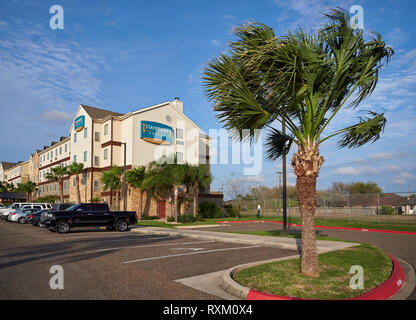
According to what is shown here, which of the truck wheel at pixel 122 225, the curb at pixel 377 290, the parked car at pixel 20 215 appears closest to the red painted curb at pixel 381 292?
the curb at pixel 377 290

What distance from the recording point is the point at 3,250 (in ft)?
42.0

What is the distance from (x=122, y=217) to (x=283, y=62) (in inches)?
713

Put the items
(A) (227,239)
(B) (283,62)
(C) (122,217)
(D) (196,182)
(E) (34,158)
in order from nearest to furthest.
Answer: (B) (283,62) → (A) (227,239) → (C) (122,217) → (D) (196,182) → (E) (34,158)

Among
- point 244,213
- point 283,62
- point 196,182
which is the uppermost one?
point 283,62

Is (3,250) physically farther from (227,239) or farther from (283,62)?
(283,62)

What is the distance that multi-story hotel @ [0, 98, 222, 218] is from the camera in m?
40.2

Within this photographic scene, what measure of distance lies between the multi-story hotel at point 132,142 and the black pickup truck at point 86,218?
594 inches

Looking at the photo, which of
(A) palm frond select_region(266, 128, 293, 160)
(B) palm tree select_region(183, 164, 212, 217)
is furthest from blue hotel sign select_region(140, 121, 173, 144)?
(A) palm frond select_region(266, 128, 293, 160)

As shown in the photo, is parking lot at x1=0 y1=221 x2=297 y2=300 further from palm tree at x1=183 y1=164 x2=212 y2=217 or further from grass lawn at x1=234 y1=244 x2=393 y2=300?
palm tree at x1=183 y1=164 x2=212 y2=217

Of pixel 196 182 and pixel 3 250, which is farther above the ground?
pixel 196 182

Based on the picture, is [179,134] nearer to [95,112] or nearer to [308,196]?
[95,112]

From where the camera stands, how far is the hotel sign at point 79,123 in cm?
4579

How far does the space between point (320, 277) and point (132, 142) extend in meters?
34.7

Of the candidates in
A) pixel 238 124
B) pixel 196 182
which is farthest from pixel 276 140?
pixel 196 182
